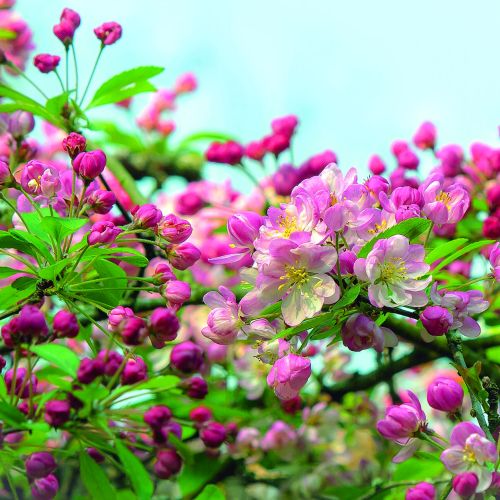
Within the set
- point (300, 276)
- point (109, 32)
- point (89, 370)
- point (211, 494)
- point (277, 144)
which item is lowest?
point (211, 494)

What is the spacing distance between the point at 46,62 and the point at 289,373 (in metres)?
1.05

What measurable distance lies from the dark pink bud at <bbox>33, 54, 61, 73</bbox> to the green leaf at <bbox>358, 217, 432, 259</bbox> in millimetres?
996

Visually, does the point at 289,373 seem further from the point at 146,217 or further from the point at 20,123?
the point at 20,123

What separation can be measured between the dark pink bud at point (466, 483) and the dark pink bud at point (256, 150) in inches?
63.6

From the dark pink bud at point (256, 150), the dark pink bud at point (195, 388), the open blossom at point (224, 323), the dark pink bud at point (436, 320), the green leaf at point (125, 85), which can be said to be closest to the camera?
the dark pink bud at point (436, 320)

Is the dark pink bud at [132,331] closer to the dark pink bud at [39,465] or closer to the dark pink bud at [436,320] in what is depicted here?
the dark pink bud at [39,465]

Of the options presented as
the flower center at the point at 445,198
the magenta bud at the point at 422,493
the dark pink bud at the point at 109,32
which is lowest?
the magenta bud at the point at 422,493

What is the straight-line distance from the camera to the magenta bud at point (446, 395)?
1315 millimetres

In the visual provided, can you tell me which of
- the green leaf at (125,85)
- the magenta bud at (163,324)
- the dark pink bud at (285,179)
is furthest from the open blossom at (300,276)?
the dark pink bud at (285,179)

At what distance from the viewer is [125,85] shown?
6.46 feet

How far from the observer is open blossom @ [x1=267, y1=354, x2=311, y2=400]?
128 cm

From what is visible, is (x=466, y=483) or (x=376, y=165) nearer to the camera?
(x=466, y=483)

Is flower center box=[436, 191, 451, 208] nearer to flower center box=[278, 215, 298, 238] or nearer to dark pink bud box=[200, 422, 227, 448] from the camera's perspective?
flower center box=[278, 215, 298, 238]

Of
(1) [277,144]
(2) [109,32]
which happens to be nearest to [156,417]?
(2) [109,32]
